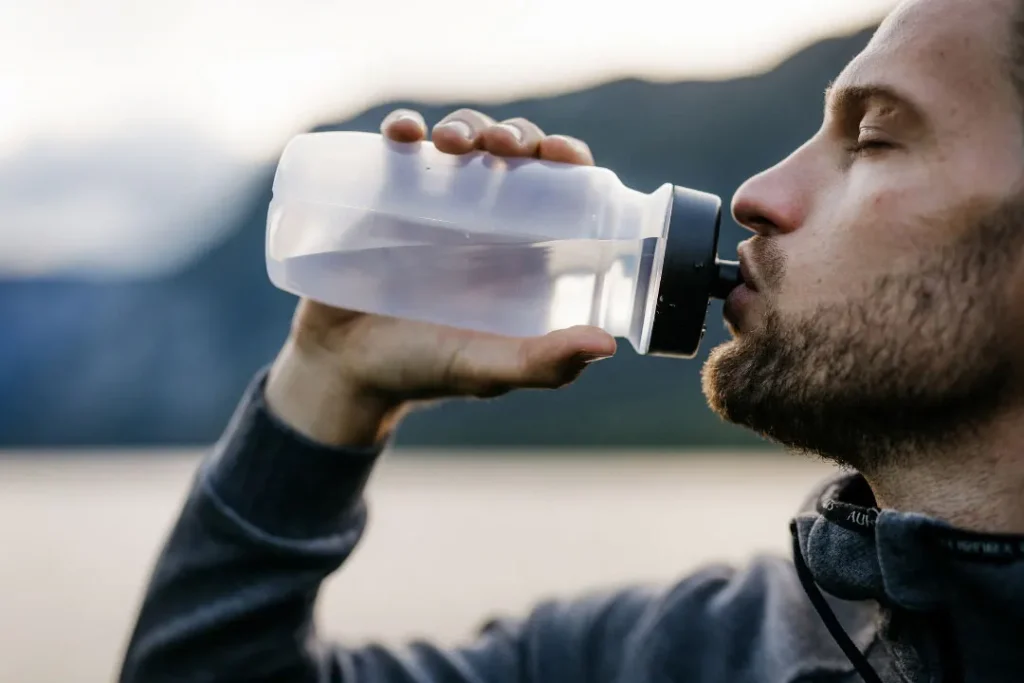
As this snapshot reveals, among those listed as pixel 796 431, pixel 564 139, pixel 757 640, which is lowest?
pixel 757 640

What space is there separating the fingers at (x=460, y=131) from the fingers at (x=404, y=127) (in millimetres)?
32

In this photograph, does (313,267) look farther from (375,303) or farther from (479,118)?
(479,118)

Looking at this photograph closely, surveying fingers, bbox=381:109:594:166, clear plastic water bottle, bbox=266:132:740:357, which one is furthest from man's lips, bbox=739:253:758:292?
fingers, bbox=381:109:594:166

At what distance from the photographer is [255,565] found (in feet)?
3.83

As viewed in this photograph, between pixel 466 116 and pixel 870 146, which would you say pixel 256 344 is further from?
pixel 870 146

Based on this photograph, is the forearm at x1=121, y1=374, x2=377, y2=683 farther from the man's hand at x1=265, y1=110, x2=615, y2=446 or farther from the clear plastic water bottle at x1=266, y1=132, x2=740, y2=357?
the clear plastic water bottle at x1=266, y1=132, x2=740, y2=357

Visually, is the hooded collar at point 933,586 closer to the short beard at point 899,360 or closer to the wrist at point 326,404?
the short beard at point 899,360

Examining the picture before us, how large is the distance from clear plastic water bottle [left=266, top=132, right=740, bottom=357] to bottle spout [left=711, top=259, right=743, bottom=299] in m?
0.10

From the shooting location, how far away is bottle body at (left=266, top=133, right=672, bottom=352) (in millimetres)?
1104

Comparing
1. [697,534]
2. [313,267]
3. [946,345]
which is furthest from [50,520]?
[946,345]

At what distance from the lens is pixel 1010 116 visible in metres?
0.94

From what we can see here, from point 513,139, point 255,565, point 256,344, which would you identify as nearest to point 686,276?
point 513,139

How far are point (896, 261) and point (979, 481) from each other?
0.22 metres

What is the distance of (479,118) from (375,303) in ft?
0.82
